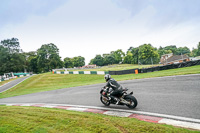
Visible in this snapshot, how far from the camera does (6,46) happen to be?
58312mm

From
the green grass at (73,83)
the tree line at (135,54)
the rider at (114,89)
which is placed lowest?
the green grass at (73,83)

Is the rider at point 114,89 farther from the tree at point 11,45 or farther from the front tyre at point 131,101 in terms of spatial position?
the tree at point 11,45

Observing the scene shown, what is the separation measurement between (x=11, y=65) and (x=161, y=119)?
64.0m

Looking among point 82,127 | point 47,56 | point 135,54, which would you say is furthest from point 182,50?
point 82,127

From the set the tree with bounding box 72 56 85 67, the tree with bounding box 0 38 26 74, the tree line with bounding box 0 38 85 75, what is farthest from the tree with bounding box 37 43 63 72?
the tree with bounding box 72 56 85 67

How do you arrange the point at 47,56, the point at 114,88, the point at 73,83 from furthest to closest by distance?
1. the point at 47,56
2. the point at 73,83
3. the point at 114,88

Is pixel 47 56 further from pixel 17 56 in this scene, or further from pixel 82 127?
pixel 82 127

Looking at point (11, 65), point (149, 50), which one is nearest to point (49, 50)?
point (11, 65)

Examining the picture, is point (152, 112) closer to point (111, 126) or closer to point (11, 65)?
point (111, 126)

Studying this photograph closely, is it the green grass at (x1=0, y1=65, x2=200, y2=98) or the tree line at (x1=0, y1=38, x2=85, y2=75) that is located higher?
the tree line at (x1=0, y1=38, x2=85, y2=75)

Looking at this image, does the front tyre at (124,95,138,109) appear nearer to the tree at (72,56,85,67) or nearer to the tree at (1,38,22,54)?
the tree at (1,38,22,54)

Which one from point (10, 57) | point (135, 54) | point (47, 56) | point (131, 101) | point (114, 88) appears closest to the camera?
point (131, 101)

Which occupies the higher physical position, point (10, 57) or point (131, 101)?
point (10, 57)

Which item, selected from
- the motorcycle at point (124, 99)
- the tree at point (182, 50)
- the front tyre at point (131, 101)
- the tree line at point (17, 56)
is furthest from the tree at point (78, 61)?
the front tyre at point (131, 101)
